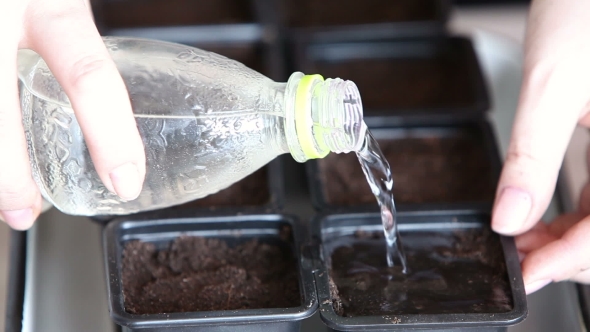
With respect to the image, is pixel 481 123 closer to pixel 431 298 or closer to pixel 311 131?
pixel 431 298

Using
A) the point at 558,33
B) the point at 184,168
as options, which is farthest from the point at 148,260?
the point at 558,33

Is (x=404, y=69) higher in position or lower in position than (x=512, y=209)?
higher

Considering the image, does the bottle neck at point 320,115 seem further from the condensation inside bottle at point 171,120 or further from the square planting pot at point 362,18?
the square planting pot at point 362,18

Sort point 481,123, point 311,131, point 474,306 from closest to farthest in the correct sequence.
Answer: point 311,131, point 474,306, point 481,123

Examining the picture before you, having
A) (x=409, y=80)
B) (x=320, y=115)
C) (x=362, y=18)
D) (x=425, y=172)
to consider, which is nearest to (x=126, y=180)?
(x=320, y=115)

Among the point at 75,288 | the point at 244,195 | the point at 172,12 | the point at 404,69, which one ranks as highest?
the point at 172,12

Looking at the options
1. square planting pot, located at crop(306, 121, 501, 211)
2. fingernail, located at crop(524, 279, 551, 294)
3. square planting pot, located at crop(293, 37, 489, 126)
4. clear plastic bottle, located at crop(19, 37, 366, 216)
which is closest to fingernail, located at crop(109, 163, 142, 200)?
clear plastic bottle, located at crop(19, 37, 366, 216)

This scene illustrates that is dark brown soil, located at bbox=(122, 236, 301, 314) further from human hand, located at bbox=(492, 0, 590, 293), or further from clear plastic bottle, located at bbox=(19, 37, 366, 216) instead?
human hand, located at bbox=(492, 0, 590, 293)

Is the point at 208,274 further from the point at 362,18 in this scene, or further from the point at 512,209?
the point at 362,18
